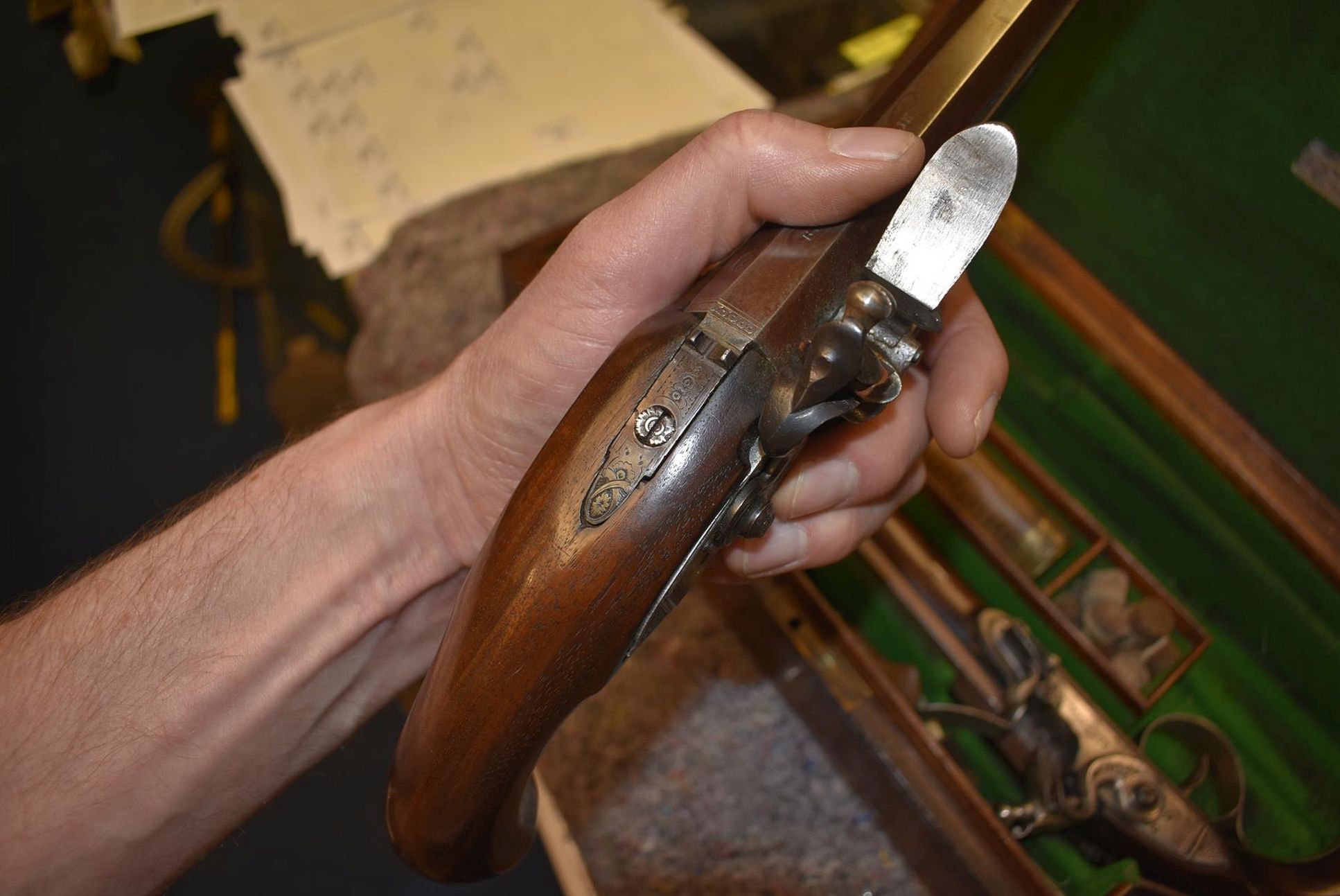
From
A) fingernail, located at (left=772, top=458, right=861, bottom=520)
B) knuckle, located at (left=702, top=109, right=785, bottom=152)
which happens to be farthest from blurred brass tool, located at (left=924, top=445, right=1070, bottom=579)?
knuckle, located at (left=702, top=109, right=785, bottom=152)

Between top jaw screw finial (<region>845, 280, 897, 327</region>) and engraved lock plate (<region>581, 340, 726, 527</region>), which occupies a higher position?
top jaw screw finial (<region>845, 280, 897, 327</region>)

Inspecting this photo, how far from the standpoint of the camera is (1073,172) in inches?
98.9

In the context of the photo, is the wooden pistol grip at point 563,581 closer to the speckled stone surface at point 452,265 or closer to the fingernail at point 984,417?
the fingernail at point 984,417

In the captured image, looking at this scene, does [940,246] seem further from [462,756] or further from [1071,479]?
A: [1071,479]

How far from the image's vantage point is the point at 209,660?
5.52ft

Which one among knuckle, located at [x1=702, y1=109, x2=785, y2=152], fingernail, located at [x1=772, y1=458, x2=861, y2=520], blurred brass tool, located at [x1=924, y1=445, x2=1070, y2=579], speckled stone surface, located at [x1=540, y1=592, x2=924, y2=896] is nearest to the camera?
knuckle, located at [x1=702, y1=109, x2=785, y2=152]

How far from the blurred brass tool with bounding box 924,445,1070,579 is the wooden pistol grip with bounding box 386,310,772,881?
143 centimetres

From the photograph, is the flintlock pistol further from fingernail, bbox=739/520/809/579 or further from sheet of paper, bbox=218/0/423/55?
sheet of paper, bbox=218/0/423/55

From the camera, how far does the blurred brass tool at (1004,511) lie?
248 cm

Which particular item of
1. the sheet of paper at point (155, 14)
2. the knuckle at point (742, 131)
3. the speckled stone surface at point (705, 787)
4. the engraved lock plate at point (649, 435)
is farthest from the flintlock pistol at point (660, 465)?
the sheet of paper at point (155, 14)

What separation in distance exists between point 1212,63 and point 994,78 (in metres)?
0.89

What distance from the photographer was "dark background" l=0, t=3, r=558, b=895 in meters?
3.45

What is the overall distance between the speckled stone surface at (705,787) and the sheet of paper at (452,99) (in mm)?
1784

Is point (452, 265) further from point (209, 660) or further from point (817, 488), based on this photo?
point (817, 488)
